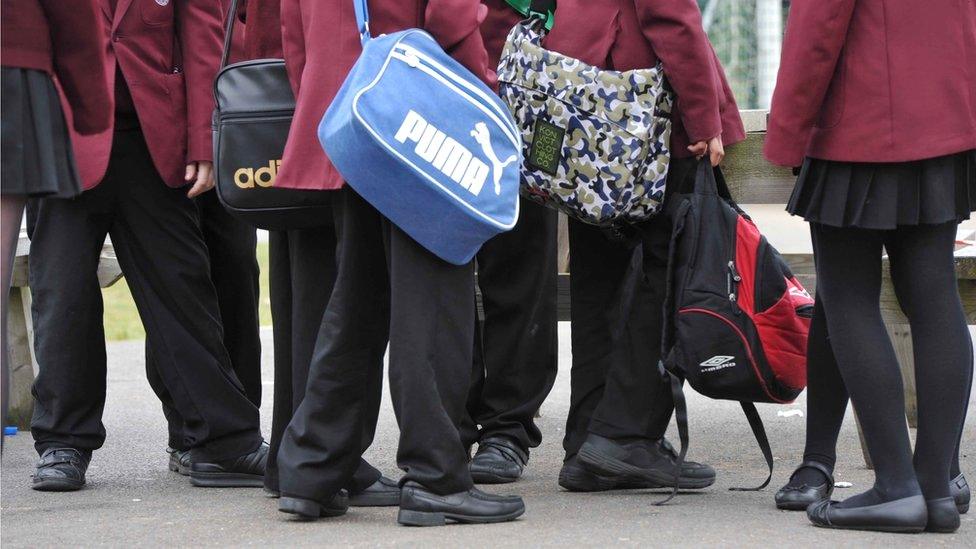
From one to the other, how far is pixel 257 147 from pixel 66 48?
1.85 ft

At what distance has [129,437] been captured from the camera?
17.3 ft

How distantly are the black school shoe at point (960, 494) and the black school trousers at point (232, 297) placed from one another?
2220 millimetres

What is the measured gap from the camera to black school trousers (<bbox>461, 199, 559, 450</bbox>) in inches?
173

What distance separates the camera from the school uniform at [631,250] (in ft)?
12.5

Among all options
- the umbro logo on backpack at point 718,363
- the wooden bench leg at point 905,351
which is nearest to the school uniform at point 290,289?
the umbro logo on backpack at point 718,363

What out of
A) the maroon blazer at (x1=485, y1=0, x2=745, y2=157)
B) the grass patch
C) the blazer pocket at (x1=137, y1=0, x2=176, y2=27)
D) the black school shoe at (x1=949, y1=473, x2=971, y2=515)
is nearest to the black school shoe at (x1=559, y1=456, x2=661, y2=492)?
the black school shoe at (x1=949, y1=473, x2=971, y2=515)

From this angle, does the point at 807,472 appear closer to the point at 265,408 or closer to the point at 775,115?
the point at 775,115

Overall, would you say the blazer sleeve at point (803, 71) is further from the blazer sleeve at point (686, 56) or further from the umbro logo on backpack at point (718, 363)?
the umbro logo on backpack at point (718, 363)

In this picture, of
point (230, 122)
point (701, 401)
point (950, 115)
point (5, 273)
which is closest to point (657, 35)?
point (950, 115)

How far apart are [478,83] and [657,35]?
2.23 ft

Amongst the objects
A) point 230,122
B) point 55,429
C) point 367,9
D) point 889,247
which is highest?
point 367,9

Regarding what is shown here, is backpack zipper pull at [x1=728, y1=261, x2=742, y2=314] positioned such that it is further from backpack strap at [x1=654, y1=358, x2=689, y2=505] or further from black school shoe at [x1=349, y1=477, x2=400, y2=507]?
black school shoe at [x1=349, y1=477, x2=400, y2=507]

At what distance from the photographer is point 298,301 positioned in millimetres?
3715

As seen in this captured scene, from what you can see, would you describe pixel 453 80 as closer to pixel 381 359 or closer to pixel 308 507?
pixel 381 359
